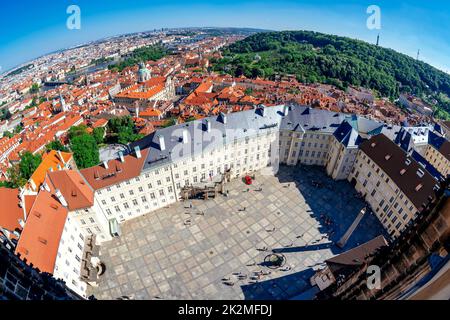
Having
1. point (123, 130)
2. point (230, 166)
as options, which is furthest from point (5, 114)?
point (230, 166)

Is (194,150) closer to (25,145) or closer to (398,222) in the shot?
(398,222)

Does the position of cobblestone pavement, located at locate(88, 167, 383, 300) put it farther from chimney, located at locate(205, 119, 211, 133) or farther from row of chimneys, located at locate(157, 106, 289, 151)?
chimney, located at locate(205, 119, 211, 133)

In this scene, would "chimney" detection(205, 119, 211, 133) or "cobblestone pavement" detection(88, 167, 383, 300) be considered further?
"chimney" detection(205, 119, 211, 133)

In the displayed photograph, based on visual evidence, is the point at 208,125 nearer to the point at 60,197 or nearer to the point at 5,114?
the point at 60,197

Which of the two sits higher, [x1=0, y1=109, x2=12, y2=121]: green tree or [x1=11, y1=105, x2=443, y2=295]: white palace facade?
[x1=11, y1=105, x2=443, y2=295]: white palace facade

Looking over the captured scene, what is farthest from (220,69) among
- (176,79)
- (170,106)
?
(170,106)

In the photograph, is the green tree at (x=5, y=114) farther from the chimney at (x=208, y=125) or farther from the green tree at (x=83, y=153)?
the chimney at (x=208, y=125)

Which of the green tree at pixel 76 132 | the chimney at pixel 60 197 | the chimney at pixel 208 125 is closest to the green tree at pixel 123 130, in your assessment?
the green tree at pixel 76 132

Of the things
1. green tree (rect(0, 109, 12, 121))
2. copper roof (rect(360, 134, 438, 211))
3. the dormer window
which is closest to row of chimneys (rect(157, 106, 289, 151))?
copper roof (rect(360, 134, 438, 211))
